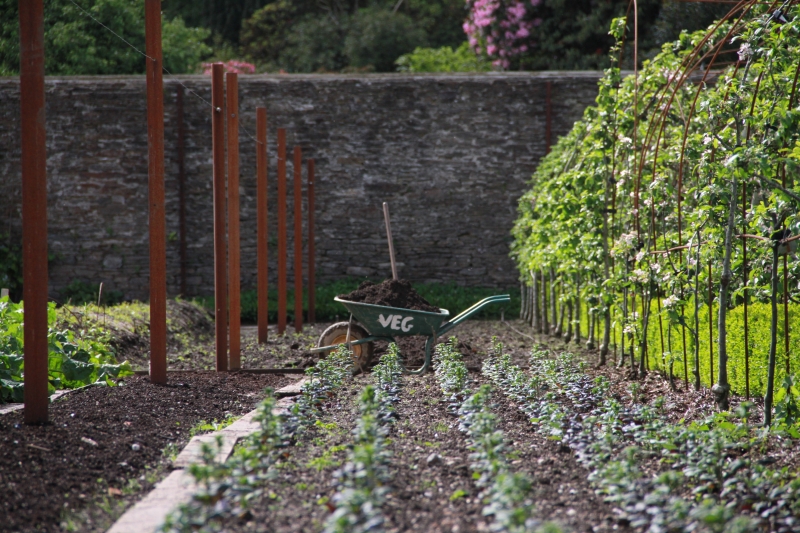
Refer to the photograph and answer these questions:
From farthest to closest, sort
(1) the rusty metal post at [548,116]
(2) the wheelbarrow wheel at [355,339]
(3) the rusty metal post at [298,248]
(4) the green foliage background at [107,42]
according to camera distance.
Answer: (1) the rusty metal post at [548,116]
(4) the green foliage background at [107,42]
(3) the rusty metal post at [298,248]
(2) the wheelbarrow wheel at [355,339]

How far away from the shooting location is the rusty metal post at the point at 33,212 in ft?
11.9

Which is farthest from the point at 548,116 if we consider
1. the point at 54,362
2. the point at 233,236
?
the point at 54,362

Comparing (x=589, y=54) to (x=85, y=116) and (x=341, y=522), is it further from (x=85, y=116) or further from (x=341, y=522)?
(x=341, y=522)

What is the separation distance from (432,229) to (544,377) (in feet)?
28.3

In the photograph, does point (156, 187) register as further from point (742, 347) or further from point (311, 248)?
point (311, 248)

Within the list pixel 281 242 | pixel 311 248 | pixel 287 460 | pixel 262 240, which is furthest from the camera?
pixel 311 248

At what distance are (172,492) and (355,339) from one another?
3759 millimetres

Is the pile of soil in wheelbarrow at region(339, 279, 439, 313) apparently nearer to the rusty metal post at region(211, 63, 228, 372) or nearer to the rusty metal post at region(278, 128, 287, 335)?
the rusty metal post at region(211, 63, 228, 372)

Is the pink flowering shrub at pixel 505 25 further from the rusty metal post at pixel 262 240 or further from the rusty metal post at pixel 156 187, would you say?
the rusty metal post at pixel 156 187

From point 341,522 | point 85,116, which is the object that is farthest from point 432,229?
point 341,522

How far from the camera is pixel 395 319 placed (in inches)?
250

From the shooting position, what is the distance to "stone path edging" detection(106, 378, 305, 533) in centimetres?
255

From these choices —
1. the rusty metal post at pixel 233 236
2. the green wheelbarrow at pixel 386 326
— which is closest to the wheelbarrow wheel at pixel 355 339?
the green wheelbarrow at pixel 386 326

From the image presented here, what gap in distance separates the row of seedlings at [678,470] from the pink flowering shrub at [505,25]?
43.6 ft
